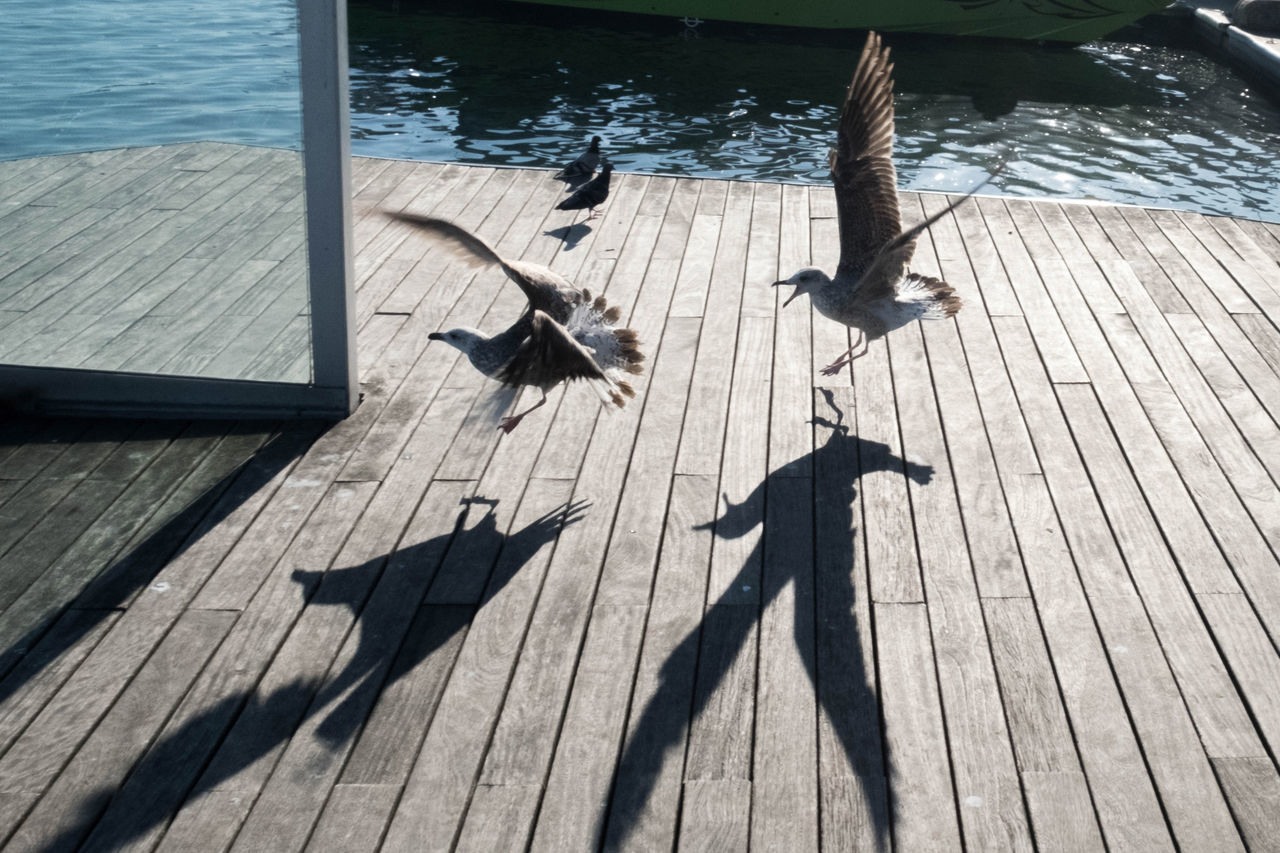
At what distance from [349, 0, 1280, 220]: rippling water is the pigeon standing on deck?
4.74 metres

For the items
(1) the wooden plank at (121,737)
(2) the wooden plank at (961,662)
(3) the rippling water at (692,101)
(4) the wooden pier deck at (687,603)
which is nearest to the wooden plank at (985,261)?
(4) the wooden pier deck at (687,603)

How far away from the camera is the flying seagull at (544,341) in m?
4.24

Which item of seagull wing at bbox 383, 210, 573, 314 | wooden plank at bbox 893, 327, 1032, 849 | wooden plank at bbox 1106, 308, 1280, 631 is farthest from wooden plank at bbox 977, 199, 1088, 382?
seagull wing at bbox 383, 210, 573, 314

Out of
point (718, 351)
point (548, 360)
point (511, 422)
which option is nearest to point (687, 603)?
point (548, 360)

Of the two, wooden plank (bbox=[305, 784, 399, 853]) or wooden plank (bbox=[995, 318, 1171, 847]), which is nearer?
wooden plank (bbox=[305, 784, 399, 853])

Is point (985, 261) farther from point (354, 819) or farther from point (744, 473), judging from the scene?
point (354, 819)

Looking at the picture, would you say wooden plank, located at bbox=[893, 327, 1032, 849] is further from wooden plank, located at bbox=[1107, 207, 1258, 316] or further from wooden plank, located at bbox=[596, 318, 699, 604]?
wooden plank, located at bbox=[1107, 207, 1258, 316]

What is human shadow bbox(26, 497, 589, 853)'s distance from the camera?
2895 mm

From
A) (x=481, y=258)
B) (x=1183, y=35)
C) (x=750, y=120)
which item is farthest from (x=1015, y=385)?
(x=1183, y=35)

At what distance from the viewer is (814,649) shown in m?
3.52

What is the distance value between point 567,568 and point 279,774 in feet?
4.04

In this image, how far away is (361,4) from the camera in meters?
20.2

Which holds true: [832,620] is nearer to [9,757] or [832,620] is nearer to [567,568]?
[567,568]

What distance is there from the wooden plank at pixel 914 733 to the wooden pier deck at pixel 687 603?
1 cm
